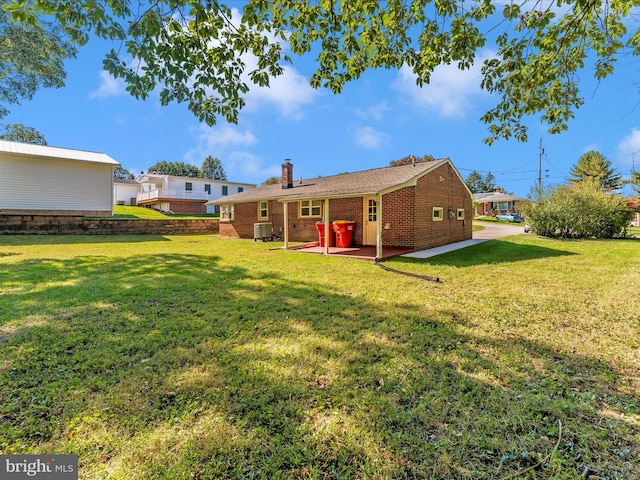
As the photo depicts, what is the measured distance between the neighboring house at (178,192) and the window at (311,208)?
20712 millimetres

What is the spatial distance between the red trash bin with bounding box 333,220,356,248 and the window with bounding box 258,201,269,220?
6.38 m

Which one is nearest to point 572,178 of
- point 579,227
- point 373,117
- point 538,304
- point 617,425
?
point 579,227

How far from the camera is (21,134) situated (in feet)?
105

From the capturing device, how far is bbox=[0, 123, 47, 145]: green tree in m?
31.5

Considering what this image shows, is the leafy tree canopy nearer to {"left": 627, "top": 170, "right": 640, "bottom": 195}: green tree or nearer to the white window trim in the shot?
the white window trim

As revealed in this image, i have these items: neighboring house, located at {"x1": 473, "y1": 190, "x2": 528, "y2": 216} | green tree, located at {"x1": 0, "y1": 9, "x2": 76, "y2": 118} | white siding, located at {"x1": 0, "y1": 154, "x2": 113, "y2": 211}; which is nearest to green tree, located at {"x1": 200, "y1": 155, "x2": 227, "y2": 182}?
white siding, located at {"x1": 0, "y1": 154, "x2": 113, "y2": 211}

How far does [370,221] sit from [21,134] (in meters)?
41.2

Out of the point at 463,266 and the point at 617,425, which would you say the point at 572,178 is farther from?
the point at 617,425

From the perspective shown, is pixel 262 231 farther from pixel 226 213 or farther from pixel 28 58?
pixel 28 58

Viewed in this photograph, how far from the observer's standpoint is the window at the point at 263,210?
703 inches

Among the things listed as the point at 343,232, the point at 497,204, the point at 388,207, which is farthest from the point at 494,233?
the point at 497,204

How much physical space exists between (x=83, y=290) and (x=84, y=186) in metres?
18.2

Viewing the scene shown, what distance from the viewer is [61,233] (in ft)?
54.1

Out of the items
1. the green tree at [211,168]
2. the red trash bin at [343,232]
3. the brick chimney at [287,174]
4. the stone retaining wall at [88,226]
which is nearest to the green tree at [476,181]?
the green tree at [211,168]
